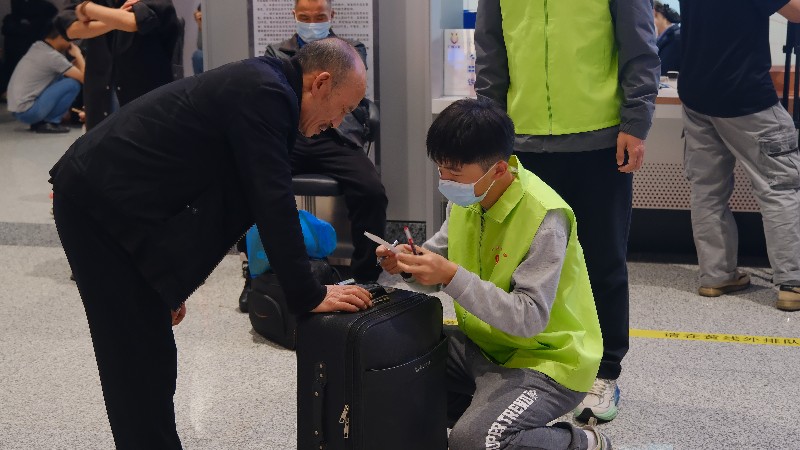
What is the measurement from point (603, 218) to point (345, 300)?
3.20 ft

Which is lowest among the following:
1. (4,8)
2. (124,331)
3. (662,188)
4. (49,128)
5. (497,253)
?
(49,128)

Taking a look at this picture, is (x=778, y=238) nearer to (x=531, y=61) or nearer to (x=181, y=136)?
(x=531, y=61)

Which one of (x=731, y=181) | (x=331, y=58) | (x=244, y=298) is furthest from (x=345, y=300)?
(x=731, y=181)

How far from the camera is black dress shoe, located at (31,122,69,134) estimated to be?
9211mm

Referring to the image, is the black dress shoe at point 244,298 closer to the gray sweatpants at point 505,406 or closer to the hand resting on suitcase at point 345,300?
the gray sweatpants at point 505,406

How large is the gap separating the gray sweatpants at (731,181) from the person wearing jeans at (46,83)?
6.23 m

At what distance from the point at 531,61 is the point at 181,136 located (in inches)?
45.5

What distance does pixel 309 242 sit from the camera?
12.3 feet

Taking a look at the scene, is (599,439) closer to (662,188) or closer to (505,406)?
(505,406)

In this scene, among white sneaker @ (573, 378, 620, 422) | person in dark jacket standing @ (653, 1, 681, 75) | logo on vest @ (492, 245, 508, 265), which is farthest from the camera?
person in dark jacket standing @ (653, 1, 681, 75)

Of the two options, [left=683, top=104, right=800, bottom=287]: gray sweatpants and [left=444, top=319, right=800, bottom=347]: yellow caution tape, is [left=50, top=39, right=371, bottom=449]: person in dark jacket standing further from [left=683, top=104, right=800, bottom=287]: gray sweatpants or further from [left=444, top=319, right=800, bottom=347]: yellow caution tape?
[left=683, top=104, right=800, bottom=287]: gray sweatpants

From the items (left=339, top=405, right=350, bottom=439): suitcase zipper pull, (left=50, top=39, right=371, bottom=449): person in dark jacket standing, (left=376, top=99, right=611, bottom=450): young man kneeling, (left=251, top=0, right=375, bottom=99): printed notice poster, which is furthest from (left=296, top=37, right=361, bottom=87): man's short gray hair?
(left=251, top=0, right=375, bottom=99): printed notice poster

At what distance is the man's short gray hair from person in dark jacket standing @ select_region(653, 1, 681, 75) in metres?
3.30

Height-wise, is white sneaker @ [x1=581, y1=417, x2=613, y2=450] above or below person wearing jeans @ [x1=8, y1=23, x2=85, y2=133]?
below
